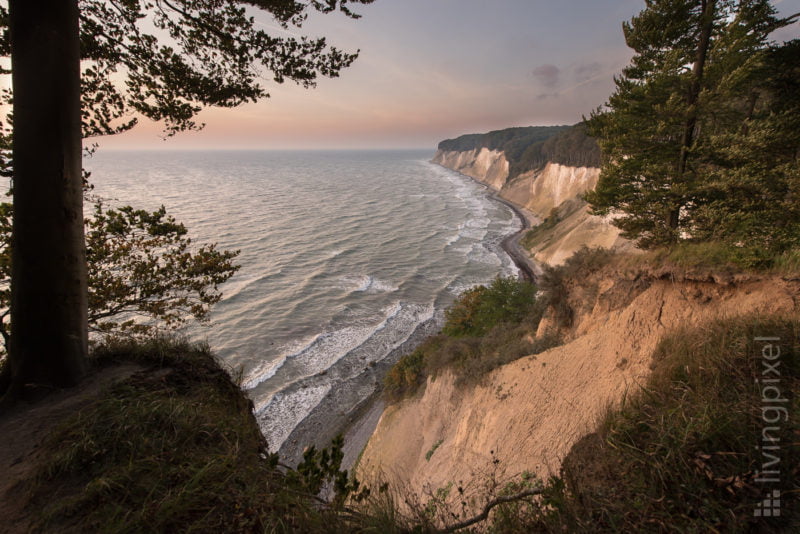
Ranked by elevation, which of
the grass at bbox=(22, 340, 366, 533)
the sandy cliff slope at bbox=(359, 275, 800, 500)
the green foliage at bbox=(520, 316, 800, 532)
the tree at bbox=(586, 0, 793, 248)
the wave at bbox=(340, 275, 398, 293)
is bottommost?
the wave at bbox=(340, 275, 398, 293)

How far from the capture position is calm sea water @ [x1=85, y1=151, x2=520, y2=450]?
2352cm

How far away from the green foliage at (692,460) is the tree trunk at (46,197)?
622cm

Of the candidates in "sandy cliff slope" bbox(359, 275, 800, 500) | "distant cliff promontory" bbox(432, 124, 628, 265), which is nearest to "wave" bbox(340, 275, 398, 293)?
"distant cliff promontory" bbox(432, 124, 628, 265)

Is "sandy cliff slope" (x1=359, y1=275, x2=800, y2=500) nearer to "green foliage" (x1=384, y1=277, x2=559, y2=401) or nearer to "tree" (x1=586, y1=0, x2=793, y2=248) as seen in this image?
"green foliage" (x1=384, y1=277, x2=559, y2=401)

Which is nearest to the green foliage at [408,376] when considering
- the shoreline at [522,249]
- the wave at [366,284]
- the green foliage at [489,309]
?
the green foliage at [489,309]

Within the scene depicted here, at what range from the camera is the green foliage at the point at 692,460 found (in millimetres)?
2438

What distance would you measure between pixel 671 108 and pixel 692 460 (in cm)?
1228

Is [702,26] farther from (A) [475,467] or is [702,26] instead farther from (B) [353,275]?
(B) [353,275]

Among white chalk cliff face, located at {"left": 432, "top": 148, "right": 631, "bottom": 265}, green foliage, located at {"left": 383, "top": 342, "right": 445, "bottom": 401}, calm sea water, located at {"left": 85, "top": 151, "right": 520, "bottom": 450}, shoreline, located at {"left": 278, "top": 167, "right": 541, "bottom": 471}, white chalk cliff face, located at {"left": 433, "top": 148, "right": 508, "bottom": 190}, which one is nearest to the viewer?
shoreline, located at {"left": 278, "top": 167, "right": 541, "bottom": 471}

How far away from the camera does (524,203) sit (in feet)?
287

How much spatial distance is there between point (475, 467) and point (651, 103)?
524 inches

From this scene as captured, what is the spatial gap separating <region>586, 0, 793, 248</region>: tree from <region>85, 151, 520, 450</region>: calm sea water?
14661 millimetres
